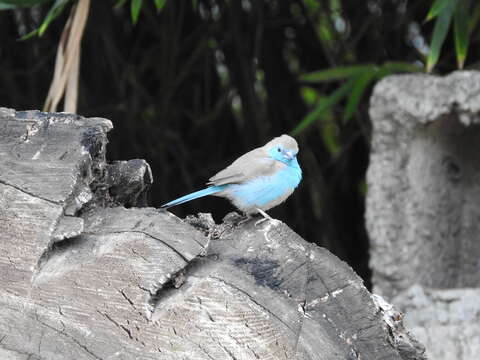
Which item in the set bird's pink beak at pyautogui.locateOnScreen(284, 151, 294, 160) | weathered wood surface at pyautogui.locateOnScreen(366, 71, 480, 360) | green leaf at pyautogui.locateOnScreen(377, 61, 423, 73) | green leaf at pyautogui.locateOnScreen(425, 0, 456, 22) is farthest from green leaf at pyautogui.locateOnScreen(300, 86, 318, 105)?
bird's pink beak at pyautogui.locateOnScreen(284, 151, 294, 160)

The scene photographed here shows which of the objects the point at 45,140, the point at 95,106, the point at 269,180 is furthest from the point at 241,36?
the point at 45,140

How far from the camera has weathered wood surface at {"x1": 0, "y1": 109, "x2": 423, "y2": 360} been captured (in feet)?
5.16

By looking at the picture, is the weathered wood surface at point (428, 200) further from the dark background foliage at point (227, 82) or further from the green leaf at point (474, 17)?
the dark background foliage at point (227, 82)

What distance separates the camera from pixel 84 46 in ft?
15.0

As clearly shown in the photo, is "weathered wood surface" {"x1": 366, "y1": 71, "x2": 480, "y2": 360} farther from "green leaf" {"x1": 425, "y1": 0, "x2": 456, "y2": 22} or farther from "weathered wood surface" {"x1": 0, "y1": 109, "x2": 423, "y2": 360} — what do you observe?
"weathered wood surface" {"x1": 0, "y1": 109, "x2": 423, "y2": 360}

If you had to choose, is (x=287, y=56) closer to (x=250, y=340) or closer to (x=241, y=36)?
(x=241, y=36)

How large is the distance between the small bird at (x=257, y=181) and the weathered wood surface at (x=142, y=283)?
69 cm

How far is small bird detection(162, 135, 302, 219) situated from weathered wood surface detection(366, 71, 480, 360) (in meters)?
0.77

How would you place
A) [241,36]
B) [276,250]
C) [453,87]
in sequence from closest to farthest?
[276,250] < [453,87] < [241,36]

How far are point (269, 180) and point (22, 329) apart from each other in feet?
3.49

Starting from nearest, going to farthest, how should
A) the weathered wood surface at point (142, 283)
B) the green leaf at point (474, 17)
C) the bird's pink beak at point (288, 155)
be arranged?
the weathered wood surface at point (142, 283), the bird's pink beak at point (288, 155), the green leaf at point (474, 17)

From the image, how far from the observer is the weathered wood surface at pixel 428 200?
3121 mm

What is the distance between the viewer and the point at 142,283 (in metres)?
1.58

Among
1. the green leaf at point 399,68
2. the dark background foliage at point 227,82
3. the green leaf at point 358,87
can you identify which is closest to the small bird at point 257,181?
the green leaf at point 358,87
